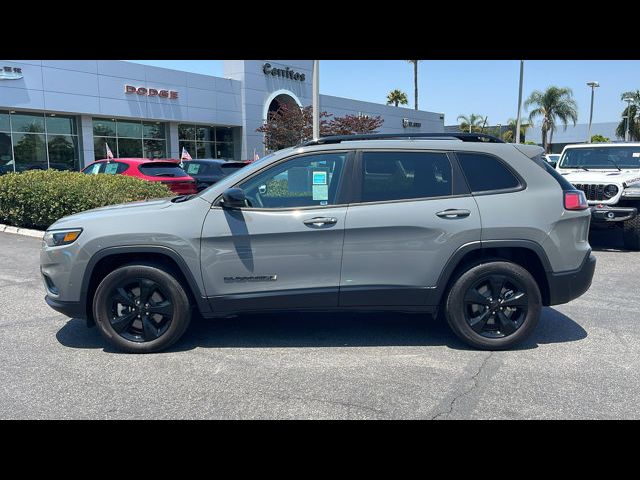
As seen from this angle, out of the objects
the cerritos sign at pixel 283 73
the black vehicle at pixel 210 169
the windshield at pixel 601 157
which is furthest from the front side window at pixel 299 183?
the cerritos sign at pixel 283 73

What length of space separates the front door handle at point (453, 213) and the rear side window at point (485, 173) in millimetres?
229

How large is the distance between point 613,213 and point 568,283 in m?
5.50

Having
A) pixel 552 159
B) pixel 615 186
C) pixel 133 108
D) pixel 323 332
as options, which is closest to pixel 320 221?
pixel 323 332

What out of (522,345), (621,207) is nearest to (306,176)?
(522,345)

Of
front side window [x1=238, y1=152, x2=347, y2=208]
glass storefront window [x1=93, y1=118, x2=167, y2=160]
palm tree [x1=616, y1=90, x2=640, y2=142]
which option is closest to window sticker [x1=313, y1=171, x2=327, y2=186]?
front side window [x1=238, y1=152, x2=347, y2=208]

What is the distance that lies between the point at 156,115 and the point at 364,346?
26620 mm

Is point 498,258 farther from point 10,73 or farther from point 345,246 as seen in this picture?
point 10,73

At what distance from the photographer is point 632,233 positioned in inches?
364

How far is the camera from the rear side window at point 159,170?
13.1 meters

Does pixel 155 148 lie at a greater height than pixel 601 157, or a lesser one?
greater

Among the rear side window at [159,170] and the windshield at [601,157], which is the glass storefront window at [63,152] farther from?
the windshield at [601,157]

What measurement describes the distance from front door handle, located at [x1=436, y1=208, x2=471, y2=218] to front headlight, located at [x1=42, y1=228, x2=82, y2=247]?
119 inches

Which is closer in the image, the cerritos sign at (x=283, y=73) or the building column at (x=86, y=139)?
the building column at (x=86, y=139)

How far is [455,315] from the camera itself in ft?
14.9
